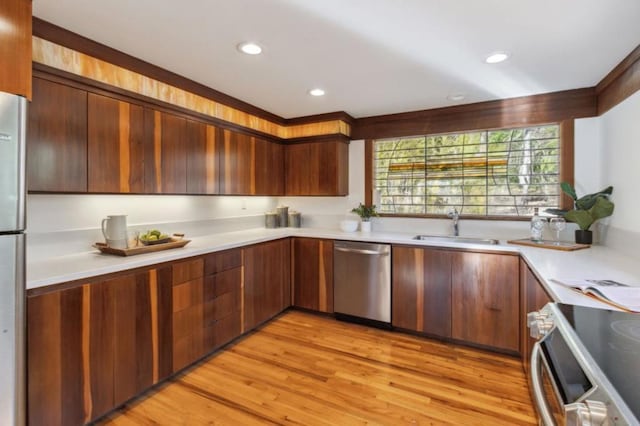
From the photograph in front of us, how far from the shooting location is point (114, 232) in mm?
2125

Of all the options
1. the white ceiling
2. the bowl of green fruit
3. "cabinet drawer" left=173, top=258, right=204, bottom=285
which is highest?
the white ceiling

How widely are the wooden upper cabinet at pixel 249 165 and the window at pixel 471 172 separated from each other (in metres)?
1.23

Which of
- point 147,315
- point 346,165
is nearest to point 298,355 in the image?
point 147,315

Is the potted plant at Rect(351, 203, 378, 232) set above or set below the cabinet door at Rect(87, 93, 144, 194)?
below

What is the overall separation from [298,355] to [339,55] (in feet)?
7.59

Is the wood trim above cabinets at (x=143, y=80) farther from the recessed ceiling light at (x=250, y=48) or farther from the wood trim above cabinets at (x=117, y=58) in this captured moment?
the recessed ceiling light at (x=250, y=48)

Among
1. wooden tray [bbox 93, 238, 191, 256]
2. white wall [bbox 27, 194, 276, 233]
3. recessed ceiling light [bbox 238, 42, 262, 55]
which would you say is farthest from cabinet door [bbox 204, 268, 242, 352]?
recessed ceiling light [bbox 238, 42, 262, 55]

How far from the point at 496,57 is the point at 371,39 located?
0.92 metres

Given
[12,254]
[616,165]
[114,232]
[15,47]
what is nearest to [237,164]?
[114,232]

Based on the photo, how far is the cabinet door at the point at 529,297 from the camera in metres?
1.75

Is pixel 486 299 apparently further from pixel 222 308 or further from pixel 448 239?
pixel 222 308

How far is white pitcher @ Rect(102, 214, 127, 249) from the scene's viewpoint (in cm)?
212

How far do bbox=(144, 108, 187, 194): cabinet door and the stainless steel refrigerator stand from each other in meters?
0.94

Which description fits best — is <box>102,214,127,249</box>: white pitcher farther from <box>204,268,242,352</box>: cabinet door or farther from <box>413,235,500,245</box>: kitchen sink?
<box>413,235,500,245</box>: kitchen sink
